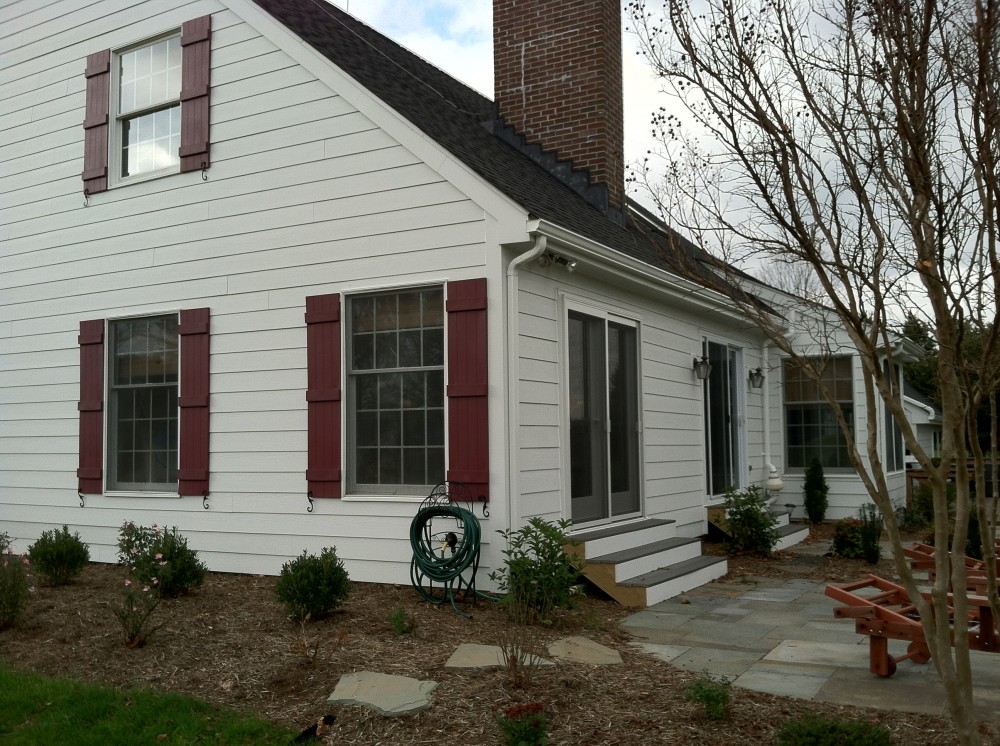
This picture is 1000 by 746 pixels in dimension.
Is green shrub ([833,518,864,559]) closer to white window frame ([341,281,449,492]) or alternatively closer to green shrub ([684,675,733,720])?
white window frame ([341,281,449,492])

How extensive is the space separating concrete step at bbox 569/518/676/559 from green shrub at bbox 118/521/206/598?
117 inches

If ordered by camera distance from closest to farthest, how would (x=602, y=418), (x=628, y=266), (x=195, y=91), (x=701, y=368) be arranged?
(x=628, y=266) → (x=602, y=418) → (x=195, y=91) → (x=701, y=368)

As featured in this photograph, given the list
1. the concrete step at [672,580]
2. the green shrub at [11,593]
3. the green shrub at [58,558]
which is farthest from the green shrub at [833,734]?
the green shrub at [58,558]

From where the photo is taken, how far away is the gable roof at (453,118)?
7.79m

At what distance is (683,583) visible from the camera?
26.0ft

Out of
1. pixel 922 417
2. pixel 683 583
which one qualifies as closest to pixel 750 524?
pixel 683 583

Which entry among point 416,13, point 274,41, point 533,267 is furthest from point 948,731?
point 416,13

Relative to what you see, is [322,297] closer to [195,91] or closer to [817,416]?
[195,91]

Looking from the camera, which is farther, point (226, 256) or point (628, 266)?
point (226, 256)

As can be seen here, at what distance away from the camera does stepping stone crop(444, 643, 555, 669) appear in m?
5.18

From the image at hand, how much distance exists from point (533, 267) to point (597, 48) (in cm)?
395

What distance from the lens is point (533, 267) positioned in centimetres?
735

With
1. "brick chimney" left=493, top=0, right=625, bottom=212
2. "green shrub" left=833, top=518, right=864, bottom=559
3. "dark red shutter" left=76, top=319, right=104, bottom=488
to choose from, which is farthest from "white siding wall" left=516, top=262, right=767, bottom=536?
"dark red shutter" left=76, top=319, right=104, bottom=488

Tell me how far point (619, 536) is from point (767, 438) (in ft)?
20.1
